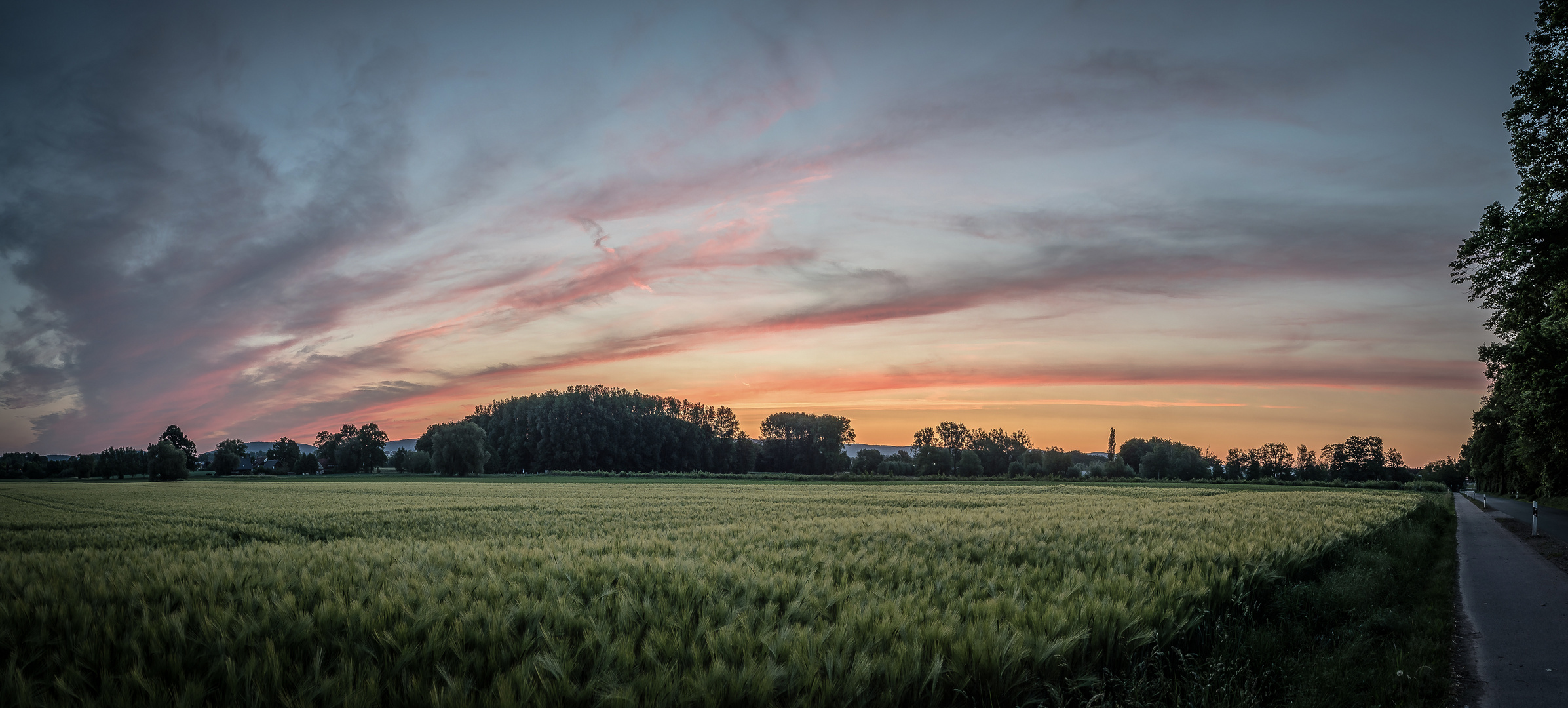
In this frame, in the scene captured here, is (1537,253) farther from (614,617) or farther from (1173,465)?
(1173,465)

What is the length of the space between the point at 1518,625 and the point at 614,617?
13284 millimetres

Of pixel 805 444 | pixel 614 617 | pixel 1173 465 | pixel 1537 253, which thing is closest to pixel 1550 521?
pixel 1537 253

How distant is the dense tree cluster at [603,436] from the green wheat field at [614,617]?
13447cm

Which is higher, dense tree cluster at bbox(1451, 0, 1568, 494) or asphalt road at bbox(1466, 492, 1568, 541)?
dense tree cluster at bbox(1451, 0, 1568, 494)

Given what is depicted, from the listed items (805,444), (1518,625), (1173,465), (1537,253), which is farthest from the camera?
(805,444)

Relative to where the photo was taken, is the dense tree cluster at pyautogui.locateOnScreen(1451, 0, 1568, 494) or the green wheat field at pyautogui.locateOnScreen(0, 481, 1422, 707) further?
the dense tree cluster at pyautogui.locateOnScreen(1451, 0, 1568, 494)

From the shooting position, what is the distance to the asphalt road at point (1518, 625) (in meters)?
6.84

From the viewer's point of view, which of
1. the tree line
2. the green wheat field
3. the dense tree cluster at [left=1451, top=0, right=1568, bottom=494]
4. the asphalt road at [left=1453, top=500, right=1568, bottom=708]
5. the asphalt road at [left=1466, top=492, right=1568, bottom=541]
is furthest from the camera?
the tree line

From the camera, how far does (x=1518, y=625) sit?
9.65 metres

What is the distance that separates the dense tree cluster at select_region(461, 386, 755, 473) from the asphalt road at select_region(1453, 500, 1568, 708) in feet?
447

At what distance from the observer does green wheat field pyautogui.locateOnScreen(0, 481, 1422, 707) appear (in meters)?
3.57

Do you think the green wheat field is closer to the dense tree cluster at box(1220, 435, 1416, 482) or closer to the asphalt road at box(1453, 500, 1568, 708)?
the asphalt road at box(1453, 500, 1568, 708)

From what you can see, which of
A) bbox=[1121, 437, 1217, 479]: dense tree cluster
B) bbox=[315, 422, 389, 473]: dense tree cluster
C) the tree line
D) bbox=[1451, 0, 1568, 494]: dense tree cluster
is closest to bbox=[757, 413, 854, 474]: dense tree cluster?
the tree line

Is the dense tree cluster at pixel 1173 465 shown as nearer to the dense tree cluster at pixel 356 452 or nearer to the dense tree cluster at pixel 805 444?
the dense tree cluster at pixel 805 444
